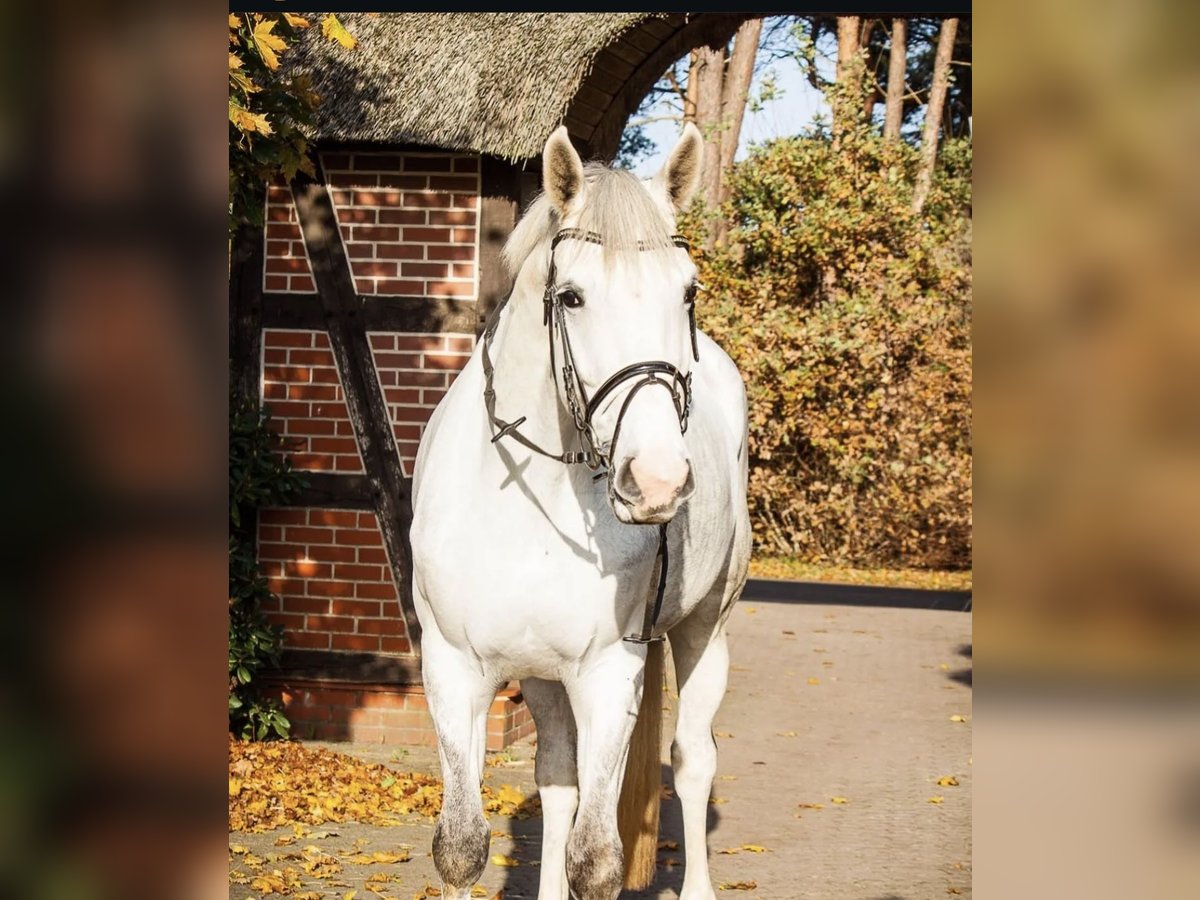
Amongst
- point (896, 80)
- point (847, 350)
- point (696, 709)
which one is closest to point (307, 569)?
point (696, 709)

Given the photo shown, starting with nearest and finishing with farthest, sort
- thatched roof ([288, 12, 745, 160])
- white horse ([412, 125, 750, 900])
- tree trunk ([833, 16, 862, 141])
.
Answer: white horse ([412, 125, 750, 900]) → thatched roof ([288, 12, 745, 160]) → tree trunk ([833, 16, 862, 141])

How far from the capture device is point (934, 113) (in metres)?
24.1

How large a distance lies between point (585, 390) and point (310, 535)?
14.9ft

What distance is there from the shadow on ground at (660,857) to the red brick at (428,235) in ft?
9.88

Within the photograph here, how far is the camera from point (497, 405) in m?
3.65

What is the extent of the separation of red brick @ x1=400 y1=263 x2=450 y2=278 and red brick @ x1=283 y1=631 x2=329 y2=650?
198cm

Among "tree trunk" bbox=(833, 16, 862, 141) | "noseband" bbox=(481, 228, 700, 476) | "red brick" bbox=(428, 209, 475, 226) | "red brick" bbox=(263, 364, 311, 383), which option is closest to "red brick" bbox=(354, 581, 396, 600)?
"red brick" bbox=(263, 364, 311, 383)

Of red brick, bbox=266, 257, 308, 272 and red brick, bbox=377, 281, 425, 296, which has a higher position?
red brick, bbox=266, 257, 308, 272

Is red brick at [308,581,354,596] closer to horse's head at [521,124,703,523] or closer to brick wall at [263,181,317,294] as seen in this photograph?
brick wall at [263,181,317,294]

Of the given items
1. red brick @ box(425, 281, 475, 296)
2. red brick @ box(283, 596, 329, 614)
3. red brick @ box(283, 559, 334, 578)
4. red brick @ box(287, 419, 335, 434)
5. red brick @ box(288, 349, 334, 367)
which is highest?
red brick @ box(425, 281, 475, 296)

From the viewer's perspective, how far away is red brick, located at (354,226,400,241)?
24.3 ft

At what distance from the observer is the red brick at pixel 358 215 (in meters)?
7.42

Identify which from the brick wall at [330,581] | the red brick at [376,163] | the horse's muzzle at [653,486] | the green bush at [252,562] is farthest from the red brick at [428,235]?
the horse's muzzle at [653,486]

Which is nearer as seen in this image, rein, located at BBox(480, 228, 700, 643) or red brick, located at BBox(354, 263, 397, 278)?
rein, located at BBox(480, 228, 700, 643)
